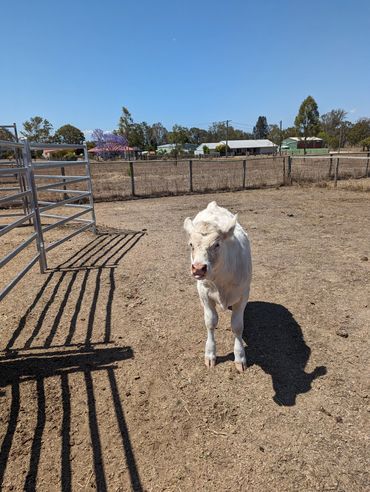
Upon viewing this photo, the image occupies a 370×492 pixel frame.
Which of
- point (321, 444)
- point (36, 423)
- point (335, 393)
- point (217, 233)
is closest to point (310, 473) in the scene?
point (321, 444)

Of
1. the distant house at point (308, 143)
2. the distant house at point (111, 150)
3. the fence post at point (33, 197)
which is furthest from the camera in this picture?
the distant house at point (308, 143)

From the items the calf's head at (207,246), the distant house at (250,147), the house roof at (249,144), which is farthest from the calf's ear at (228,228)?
the house roof at (249,144)

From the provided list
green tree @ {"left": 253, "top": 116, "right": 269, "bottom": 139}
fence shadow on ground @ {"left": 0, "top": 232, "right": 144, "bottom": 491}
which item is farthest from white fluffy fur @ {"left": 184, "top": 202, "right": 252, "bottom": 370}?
green tree @ {"left": 253, "top": 116, "right": 269, "bottom": 139}

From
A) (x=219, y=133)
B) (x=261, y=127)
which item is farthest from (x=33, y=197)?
(x=261, y=127)

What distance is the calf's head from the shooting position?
2443 mm

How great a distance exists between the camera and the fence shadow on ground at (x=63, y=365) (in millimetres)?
2259

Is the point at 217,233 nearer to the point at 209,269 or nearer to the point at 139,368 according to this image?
the point at 209,269

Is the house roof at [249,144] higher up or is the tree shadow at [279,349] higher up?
the house roof at [249,144]

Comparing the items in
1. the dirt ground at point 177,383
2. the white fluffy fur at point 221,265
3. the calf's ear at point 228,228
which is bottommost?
the dirt ground at point 177,383

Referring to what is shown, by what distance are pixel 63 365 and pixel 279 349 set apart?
6.81ft

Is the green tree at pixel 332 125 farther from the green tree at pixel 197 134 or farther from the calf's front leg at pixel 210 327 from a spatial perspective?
the calf's front leg at pixel 210 327

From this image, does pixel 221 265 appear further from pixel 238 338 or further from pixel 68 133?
pixel 68 133

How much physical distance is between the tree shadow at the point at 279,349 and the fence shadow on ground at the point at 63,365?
4.08 feet

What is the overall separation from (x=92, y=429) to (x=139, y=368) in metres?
0.74
